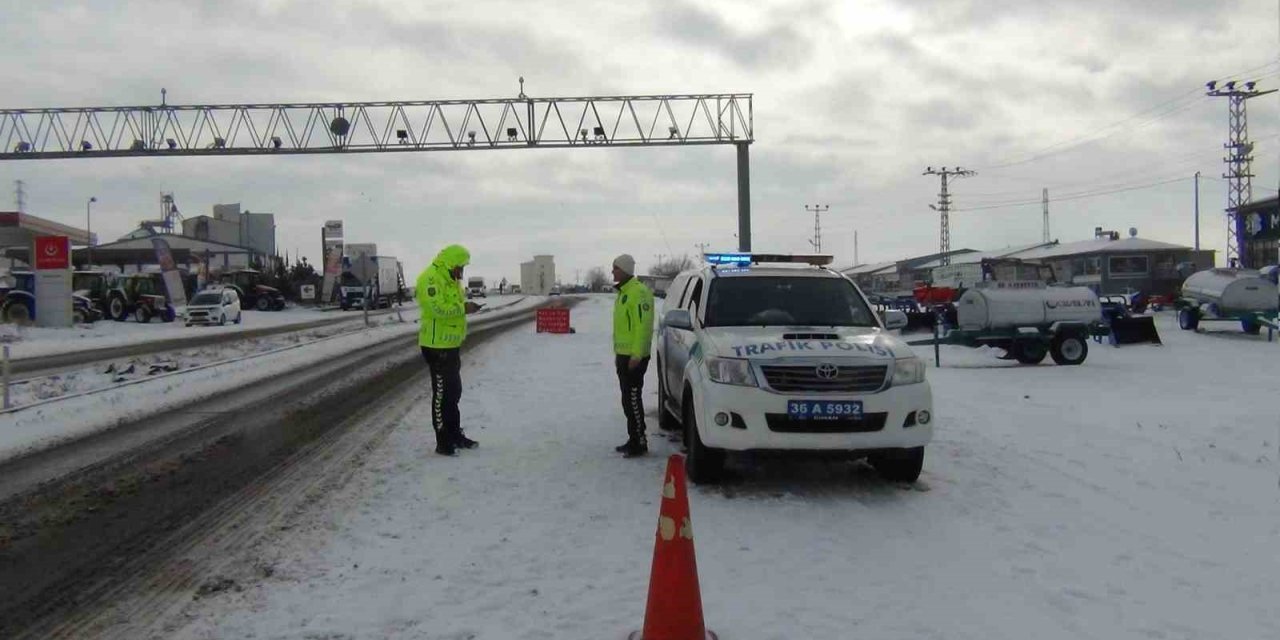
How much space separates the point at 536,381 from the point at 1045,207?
89991mm

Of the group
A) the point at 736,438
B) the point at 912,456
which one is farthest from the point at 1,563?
the point at 912,456

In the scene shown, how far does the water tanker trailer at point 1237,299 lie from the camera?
86.5ft

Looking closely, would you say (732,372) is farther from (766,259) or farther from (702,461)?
(766,259)

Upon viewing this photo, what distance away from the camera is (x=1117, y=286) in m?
58.2

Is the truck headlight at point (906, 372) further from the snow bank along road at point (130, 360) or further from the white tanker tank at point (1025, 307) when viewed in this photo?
the white tanker tank at point (1025, 307)

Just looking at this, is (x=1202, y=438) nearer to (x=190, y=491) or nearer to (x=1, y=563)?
(x=190, y=491)

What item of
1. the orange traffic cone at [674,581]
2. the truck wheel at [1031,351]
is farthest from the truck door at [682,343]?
the truck wheel at [1031,351]

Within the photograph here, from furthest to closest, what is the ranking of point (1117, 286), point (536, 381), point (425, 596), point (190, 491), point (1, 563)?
point (1117, 286), point (536, 381), point (190, 491), point (1, 563), point (425, 596)

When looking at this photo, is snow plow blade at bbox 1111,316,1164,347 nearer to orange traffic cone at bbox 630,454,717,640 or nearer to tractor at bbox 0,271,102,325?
orange traffic cone at bbox 630,454,717,640

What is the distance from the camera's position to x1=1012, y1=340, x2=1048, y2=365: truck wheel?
19266 mm

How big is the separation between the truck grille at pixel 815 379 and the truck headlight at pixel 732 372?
0.13m

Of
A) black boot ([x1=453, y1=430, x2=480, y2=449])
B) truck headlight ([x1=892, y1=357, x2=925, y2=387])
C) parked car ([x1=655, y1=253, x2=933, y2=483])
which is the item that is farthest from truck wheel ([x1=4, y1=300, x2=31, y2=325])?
truck headlight ([x1=892, y1=357, x2=925, y2=387])

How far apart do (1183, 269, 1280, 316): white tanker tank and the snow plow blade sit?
5421 millimetres

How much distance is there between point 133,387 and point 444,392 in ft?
28.7
